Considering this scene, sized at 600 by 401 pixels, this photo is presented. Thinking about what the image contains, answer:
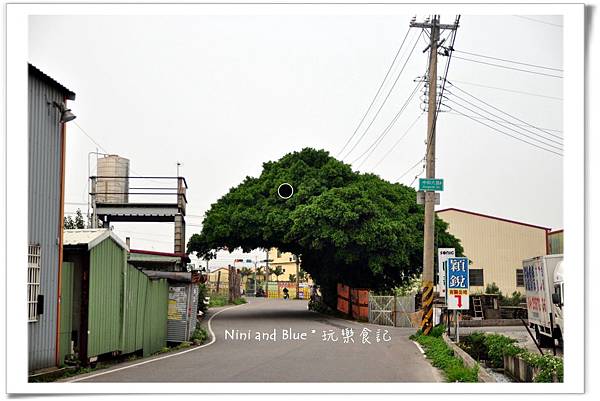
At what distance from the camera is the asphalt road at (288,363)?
1129 cm

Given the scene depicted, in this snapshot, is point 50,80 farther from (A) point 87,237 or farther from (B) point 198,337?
(B) point 198,337

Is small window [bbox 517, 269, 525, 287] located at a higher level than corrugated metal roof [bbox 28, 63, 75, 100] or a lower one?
lower

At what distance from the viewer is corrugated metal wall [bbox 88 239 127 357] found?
1241 cm

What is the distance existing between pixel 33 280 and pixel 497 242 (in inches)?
1157

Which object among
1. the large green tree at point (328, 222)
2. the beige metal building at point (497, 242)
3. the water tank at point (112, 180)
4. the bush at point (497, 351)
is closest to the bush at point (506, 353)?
the bush at point (497, 351)

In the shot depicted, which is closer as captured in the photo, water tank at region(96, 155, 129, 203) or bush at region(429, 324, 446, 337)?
bush at region(429, 324, 446, 337)

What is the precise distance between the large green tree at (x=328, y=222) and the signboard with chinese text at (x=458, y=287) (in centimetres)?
853

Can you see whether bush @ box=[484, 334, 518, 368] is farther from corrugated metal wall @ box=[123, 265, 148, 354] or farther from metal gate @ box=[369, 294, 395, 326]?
metal gate @ box=[369, 294, 395, 326]

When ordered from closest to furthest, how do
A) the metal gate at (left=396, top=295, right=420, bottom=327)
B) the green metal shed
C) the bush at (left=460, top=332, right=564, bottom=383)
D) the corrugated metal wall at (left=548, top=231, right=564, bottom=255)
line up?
the bush at (left=460, top=332, right=564, bottom=383), the green metal shed, the metal gate at (left=396, top=295, right=420, bottom=327), the corrugated metal wall at (left=548, top=231, right=564, bottom=255)

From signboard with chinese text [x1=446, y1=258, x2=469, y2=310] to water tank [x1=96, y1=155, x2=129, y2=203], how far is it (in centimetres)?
1048

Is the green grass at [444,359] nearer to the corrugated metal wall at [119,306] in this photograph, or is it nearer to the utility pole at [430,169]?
the utility pole at [430,169]

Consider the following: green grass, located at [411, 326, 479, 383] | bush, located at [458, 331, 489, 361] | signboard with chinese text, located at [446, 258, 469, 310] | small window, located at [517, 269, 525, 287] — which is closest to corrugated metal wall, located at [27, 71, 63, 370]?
green grass, located at [411, 326, 479, 383]

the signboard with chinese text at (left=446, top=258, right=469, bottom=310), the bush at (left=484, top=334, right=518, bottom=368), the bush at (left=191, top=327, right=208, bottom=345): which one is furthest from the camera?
the bush at (left=191, top=327, right=208, bottom=345)
